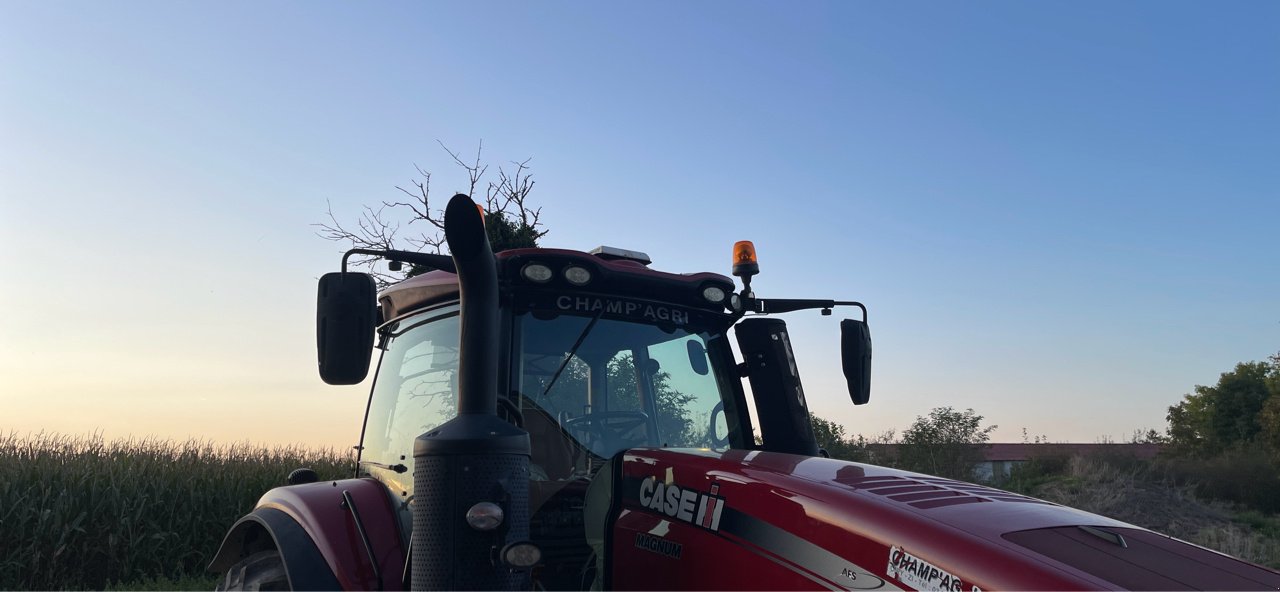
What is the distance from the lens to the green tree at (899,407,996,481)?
17.8 meters

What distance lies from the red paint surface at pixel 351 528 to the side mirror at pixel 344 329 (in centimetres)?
86

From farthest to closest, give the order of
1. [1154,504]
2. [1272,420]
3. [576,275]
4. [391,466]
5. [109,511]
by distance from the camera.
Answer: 1. [1272,420]
2. [1154,504]
3. [109,511]
4. [391,466]
5. [576,275]

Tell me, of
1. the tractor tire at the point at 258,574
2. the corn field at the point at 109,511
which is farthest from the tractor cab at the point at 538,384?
the corn field at the point at 109,511

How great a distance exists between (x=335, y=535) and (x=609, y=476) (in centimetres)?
114

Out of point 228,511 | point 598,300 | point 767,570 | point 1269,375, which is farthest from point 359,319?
point 1269,375

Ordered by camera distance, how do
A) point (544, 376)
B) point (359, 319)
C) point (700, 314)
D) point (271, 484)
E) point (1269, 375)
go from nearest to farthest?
point (359, 319) → point (544, 376) → point (700, 314) → point (271, 484) → point (1269, 375)

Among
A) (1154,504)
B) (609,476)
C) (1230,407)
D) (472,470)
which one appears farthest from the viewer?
(1230,407)

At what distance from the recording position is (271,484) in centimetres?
1320

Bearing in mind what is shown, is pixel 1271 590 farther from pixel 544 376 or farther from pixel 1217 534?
pixel 1217 534

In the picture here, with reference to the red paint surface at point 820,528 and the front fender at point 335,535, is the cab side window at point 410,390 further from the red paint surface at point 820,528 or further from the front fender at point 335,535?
the red paint surface at point 820,528

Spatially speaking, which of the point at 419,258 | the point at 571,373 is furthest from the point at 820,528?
the point at 419,258

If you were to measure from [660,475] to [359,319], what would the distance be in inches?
43.9

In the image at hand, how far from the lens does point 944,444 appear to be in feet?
59.3

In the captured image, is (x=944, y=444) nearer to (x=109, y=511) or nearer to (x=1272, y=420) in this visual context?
(x=109, y=511)
